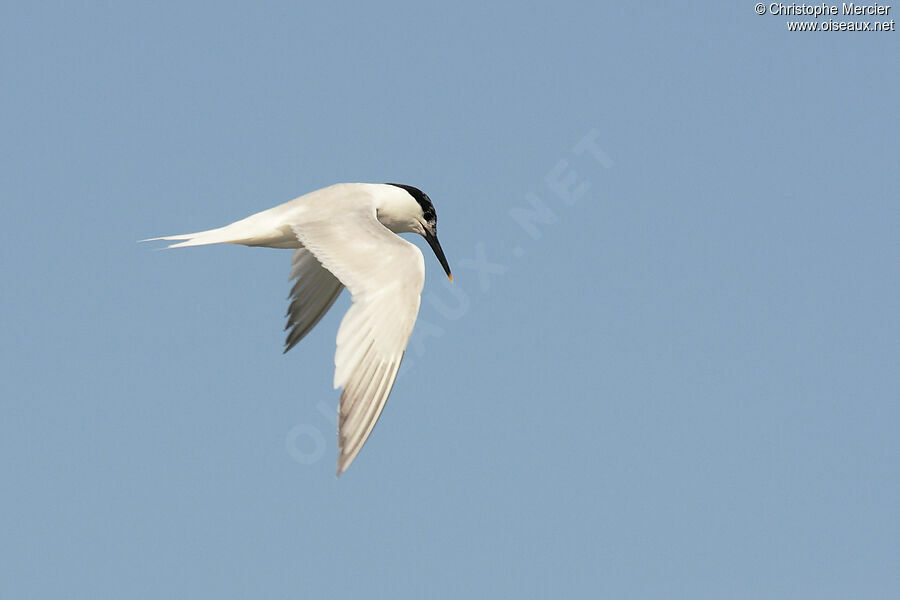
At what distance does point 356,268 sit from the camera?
760 centimetres

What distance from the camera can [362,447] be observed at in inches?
264

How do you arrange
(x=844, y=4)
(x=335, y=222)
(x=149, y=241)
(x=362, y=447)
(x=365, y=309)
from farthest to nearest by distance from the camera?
1. (x=844, y=4)
2. (x=149, y=241)
3. (x=335, y=222)
4. (x=365, y=309)
5. (x=362, y=447)

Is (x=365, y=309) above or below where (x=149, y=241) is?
below

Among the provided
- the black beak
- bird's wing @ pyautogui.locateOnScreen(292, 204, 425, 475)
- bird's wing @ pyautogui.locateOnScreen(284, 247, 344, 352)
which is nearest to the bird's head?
the black beak

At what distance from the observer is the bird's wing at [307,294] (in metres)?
9.92

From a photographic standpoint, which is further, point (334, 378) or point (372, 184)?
point (372, 184)

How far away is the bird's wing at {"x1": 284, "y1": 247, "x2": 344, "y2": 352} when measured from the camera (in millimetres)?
9922

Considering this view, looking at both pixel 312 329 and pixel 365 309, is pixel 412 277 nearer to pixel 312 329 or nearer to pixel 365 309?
pixel 365 309

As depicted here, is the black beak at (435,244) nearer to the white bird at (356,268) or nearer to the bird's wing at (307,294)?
the white bird at (356,268)

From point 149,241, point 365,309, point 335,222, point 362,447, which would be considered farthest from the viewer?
point 149,241

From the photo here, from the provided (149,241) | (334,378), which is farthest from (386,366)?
(149,241)

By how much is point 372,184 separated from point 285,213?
1030 mm

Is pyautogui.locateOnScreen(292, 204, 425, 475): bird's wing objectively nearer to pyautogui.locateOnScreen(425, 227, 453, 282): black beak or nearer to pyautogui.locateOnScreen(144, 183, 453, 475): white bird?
pyautogui.locateOnScreen(144, 183, 453, 475): white bird

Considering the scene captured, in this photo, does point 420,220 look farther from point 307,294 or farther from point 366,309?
point 366,309
